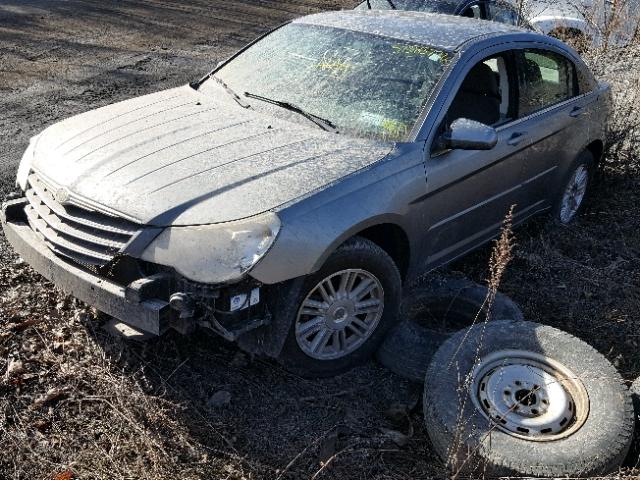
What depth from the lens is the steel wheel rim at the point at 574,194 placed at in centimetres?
566

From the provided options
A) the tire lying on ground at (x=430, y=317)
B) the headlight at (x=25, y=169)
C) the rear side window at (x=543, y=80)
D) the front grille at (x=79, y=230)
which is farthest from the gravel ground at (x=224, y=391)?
the rear side window at (x=543, y=80)

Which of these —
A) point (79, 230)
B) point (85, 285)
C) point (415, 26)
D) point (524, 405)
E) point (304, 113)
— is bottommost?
point (524, 405)

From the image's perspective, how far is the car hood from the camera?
3281mm

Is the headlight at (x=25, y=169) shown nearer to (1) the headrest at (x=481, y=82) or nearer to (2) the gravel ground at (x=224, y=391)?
(2) the gravel ground at (x=224, y=391)

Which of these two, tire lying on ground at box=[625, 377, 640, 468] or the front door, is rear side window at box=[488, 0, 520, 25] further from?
tire lying on ground at box=[625, 377, 640, 468]

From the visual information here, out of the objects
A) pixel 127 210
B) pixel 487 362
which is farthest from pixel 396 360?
pixel 127 210

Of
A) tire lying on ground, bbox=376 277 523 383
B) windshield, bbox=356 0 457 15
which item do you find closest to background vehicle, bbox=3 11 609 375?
tire lying on ground, bbox=376 277 523 383

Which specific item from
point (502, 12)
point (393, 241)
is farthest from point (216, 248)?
point (502, 12)

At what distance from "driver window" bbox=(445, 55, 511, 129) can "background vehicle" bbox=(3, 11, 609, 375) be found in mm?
15

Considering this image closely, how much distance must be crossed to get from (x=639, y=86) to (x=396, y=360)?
451 centimetres

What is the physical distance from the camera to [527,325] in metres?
3.63

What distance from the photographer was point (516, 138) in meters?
4.63

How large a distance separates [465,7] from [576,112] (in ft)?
15.0

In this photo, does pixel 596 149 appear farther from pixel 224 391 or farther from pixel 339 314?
pixel 224 391
